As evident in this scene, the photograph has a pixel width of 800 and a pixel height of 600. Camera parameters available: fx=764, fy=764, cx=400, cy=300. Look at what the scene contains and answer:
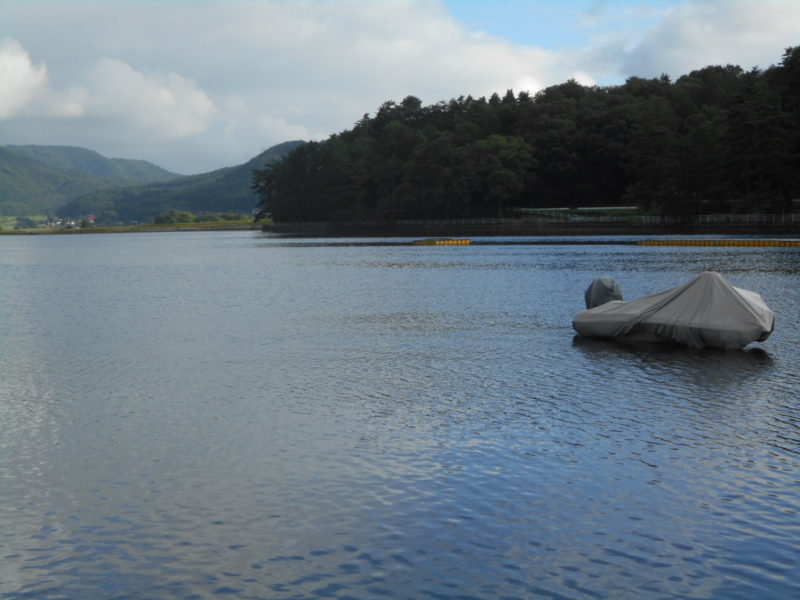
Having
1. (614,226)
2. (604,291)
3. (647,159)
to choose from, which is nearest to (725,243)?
(647,159)

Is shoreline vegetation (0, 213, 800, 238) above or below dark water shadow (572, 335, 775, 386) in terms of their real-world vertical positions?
above

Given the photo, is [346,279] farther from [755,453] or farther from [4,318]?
[755,453]

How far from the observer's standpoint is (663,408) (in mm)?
21406

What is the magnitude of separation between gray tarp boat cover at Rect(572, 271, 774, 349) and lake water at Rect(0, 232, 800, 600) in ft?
3.41

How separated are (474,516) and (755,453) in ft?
24.5

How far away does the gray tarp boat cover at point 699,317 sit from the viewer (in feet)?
101

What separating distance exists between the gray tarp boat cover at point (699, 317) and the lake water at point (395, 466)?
104 cm

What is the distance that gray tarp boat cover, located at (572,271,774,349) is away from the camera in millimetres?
30750

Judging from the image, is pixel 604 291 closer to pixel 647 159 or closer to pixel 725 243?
pixel 725 243

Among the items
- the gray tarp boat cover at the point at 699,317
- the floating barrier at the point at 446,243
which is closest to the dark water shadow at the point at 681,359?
the gray tarp boat cover at the point at 699,317

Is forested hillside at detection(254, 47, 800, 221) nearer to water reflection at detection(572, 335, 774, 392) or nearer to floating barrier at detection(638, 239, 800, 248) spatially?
floating barrier at detection(638, 239, 800, 248)

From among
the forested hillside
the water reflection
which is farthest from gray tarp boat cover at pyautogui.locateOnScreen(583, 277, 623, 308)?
the forested hillside

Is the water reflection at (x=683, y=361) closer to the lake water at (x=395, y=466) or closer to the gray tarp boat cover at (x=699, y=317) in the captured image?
the lake water at (x=395, y=466)

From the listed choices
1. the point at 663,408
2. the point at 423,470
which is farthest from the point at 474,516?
the point at 663,408
